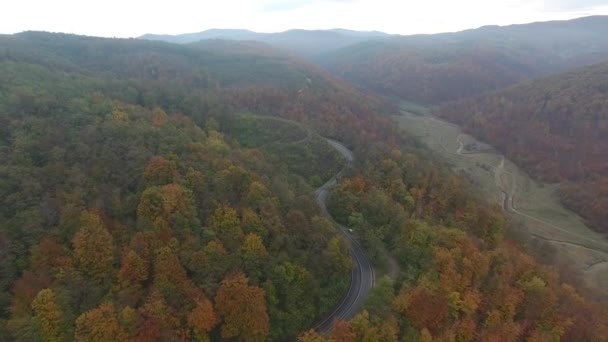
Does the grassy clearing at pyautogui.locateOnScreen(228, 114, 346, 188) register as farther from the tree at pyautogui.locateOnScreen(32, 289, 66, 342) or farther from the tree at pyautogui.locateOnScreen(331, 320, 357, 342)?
the tree at pyautogui.locateOnScreen(32, 289, 66, 342)

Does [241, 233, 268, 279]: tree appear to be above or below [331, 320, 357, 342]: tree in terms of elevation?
above

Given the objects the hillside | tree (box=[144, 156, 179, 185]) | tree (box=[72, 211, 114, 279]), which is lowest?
the hillside

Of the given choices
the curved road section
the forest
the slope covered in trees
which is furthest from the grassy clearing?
the curved road section

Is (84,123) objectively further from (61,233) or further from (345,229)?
(345,229)

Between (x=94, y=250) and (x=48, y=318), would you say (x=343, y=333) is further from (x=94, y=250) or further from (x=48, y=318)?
(x=94, y=250)

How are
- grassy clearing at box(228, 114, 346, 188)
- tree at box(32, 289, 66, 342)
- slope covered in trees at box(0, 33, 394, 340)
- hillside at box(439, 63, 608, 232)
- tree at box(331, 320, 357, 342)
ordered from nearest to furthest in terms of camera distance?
tree at box(32, 289, 66, 342)
tree at box(331, 320, 357, 342)
slope covered in trees at box(0, 33, 394, 340)
grassy clearing at box(228, 114, 346, 188)
hillside at box(439, 63, 608, 232)

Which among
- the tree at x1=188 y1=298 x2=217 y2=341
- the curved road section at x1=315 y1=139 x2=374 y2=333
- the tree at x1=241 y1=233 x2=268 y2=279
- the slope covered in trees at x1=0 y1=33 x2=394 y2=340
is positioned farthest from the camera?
the curved road section at x1=315 y1=139 x2=374 y2=333

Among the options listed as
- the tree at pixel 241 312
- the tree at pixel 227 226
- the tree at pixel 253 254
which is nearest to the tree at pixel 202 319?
the tree at pixel 241 312
